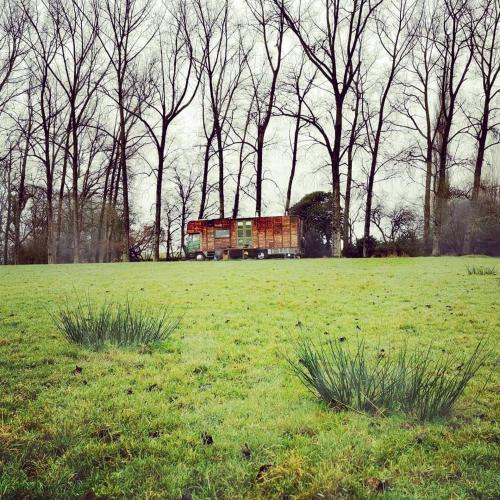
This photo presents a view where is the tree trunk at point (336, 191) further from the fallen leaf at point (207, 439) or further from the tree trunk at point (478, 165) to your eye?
the fallen leaf at point (207, 439)

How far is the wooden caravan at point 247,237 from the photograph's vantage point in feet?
83.7

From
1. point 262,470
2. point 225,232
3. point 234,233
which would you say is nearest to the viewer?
point 262,470

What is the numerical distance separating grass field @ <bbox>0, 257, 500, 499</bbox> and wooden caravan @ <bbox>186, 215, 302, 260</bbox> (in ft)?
64.8

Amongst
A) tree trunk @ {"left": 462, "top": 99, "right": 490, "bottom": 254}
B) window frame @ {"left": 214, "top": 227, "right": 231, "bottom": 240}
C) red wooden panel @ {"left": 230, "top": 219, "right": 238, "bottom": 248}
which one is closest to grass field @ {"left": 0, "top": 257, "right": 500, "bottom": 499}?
tree trunk @ {"left": 462, "top": 99, "right": 490, "bottom": 254}

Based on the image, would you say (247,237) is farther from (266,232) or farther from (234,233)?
(266,232)

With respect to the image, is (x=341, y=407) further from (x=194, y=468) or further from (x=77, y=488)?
(x=77, y=488)

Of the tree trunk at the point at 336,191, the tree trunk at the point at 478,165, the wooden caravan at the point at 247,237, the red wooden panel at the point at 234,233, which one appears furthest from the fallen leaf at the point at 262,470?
the red wooden panel at the point at 234,233

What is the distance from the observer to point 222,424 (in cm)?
269

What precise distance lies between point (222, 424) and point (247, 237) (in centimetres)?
2352

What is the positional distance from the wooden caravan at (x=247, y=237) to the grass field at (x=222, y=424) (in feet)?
64.8

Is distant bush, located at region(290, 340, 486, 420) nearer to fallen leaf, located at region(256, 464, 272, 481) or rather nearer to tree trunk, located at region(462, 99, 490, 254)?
fallen leaf, located at region(256, 464, 272, 481)

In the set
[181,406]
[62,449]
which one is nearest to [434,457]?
[181,406]

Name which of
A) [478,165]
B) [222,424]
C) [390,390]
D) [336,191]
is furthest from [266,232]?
[222,424]

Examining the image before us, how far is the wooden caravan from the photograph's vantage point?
2552 centimetres
